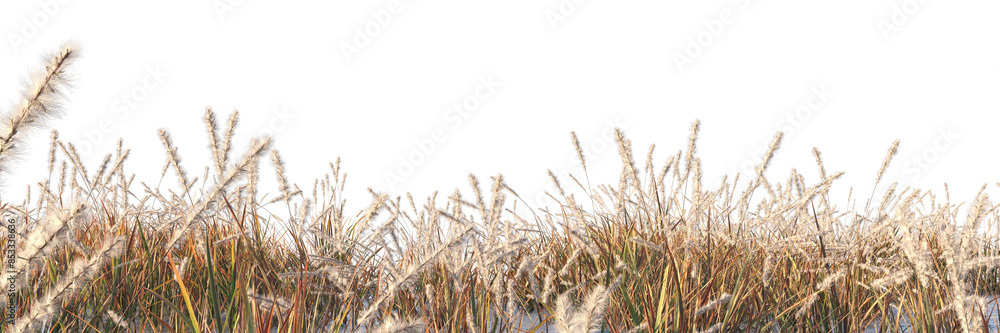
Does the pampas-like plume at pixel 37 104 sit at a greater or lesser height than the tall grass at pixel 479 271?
greater

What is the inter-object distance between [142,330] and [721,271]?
2.22m

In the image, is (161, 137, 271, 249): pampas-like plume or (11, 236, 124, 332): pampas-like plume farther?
(161, 137, 271, 249): pampas-like plume

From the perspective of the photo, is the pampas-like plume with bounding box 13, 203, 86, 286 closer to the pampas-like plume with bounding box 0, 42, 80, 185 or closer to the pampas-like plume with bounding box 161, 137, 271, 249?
the pampas-like plume with bounding box 0, 42, 80, 185

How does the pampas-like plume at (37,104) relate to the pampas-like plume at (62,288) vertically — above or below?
above

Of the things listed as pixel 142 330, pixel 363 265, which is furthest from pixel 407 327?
pixel 363 265

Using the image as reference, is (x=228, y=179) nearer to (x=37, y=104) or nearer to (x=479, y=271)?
(x=37, y=104)

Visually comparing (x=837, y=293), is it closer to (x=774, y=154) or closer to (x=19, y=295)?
(x=774, y=154)

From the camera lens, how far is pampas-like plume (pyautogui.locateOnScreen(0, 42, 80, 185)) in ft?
4.05

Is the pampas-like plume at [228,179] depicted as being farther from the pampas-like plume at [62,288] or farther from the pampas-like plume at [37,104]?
the pampas-like plume at [37,104]

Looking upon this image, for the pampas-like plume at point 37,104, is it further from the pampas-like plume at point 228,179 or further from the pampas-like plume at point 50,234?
the pampas-like plume at point 228,179

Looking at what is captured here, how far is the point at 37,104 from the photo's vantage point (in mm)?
1232

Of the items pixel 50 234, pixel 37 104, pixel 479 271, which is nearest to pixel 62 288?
pixel 50 234

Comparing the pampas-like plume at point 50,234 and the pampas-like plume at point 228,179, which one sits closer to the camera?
the pampas-like plume at point 50,234

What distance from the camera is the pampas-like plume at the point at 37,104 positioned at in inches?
48.6
